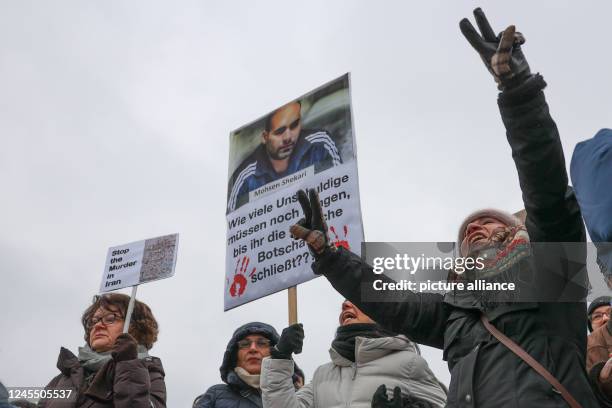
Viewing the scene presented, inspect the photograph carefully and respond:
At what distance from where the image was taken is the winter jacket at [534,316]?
8.73 feet

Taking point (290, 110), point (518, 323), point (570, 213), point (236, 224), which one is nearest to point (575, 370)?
point (518, 323)

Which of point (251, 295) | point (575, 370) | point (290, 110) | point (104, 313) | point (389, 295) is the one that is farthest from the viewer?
point (290, 110)

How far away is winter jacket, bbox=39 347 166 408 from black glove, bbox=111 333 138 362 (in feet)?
0.12

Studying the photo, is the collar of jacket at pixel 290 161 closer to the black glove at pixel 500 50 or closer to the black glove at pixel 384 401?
the black glove at pixel 384 401

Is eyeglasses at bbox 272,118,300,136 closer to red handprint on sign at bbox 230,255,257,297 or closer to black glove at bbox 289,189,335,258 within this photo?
Result: red handprint on sign at bbox 230,255,257,297

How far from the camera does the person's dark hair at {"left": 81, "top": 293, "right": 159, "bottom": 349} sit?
496cm

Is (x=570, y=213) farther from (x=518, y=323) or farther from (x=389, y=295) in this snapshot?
(x=389, y=295)

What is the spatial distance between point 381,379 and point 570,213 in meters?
1.43

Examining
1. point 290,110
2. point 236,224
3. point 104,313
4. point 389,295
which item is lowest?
point 389,295

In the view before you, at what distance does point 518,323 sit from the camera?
2830 millimetres

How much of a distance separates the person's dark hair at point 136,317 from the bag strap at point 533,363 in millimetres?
2648

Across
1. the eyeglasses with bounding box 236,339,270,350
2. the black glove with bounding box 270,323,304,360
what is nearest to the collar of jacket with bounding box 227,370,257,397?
the eyeglasses with bounding box 236,339,270,350

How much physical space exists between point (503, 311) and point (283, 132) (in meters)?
3.67

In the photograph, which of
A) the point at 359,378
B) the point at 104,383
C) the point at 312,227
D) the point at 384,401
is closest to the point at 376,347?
the point at 359,378
